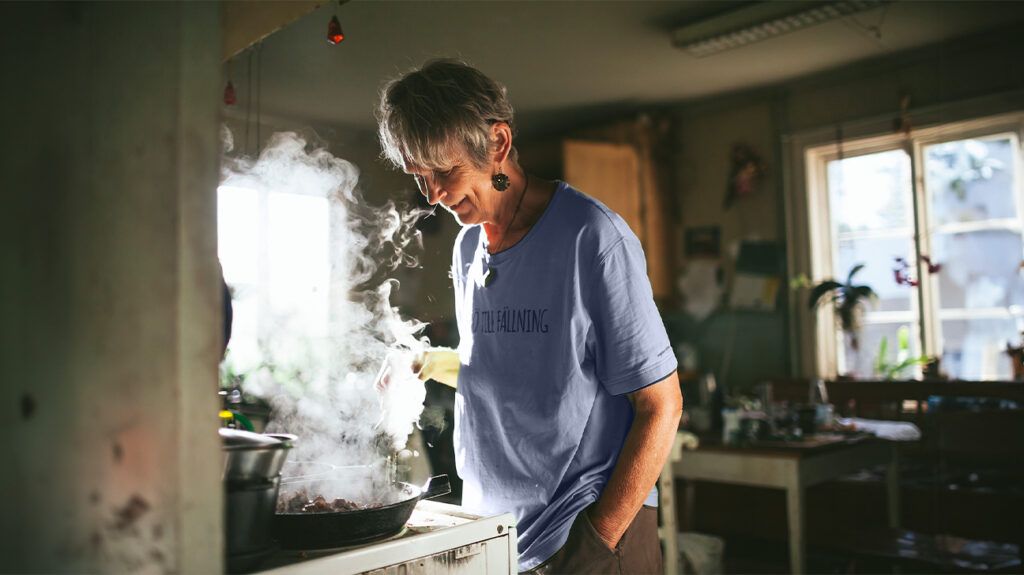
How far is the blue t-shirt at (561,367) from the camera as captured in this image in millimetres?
1365

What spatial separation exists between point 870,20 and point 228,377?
4116 millimetres

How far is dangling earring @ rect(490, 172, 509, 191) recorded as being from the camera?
1.52m

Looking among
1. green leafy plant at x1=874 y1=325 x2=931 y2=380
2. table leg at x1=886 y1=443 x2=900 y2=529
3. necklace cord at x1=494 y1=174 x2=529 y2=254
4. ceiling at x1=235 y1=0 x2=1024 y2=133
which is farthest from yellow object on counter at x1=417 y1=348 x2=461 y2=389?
green leafy plant at x1=874 y1=325 x2=931 y2=380

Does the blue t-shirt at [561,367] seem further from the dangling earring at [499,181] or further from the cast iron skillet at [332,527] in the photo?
the cast iron skillet at [332,527]

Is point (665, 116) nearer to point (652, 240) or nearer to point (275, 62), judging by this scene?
point (652, 240)

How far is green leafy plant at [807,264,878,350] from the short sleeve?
137 inches

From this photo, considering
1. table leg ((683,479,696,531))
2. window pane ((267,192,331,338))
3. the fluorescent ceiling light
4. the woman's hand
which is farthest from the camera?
table leg ((683,479,696,531))

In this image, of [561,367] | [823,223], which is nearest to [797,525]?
[561,367]

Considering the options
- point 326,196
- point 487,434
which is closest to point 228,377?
point 326,196

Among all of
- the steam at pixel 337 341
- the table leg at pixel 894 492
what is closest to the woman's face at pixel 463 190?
the steam at pixel 337 341

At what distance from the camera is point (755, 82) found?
541 cm

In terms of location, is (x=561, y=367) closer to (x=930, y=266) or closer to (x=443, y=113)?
(x=443, y=113)

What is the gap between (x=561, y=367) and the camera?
4.56 ft

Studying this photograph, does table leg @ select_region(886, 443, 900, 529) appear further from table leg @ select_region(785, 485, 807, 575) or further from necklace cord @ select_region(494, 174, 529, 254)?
necklace cord @ select_region(494, 174, 529, 254)
